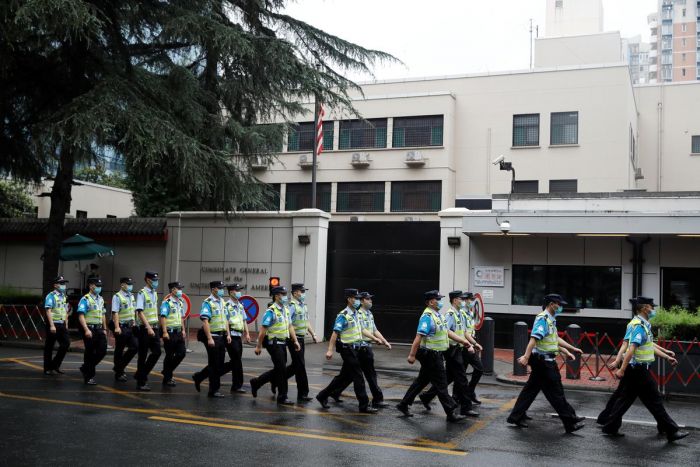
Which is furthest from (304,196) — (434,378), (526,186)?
(434,378)

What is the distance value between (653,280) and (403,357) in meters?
7.30

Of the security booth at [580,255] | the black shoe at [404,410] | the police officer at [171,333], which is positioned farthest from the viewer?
the security booth at [580,255]

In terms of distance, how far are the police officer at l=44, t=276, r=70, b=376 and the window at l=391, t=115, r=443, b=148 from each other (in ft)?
77.8

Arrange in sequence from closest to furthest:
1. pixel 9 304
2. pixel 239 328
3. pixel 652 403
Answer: pixel 652 403 < pixel 239 328 < pixel 9 304

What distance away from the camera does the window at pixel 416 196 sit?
35.6m

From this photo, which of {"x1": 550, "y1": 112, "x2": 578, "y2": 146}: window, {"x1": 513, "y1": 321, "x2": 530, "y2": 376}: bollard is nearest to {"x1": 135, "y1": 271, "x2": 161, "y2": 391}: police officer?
{"x1": 513, "y1": 321, "x2": 530, "y2": 376}: bollard

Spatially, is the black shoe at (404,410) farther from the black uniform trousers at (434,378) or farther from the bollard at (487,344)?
the bollard at (487,344)

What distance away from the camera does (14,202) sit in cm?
3428

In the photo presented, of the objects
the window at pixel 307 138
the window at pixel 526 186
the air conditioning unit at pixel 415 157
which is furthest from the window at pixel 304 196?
the window at pixel 526 186

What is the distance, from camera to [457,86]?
36.1 m

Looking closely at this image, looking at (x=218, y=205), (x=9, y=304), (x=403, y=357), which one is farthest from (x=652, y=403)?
(x=9, y=304)

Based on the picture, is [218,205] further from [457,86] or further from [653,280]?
[457,86]

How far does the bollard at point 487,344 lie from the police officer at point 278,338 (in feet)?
19.5

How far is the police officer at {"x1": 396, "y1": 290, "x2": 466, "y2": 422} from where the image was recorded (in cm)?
1059
